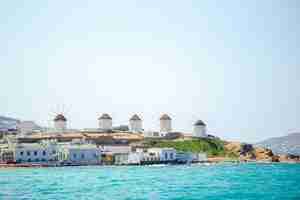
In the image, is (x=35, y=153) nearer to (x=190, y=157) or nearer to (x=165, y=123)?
(x=190, y=157)

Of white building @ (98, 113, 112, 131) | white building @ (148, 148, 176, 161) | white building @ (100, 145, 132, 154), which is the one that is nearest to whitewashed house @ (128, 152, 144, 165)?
white building @ (148, 148, 176, 161)

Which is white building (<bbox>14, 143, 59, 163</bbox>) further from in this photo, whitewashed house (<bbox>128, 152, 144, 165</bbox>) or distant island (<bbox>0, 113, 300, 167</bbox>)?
whitewashed house (<bbox>128, 152, 144, 165</bbox>)

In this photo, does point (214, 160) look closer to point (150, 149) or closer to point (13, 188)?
point (150, 149)

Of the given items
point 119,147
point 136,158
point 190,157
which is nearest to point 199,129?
point 190,157

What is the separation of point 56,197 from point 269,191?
521 inches

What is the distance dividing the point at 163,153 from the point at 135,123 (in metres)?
23.5

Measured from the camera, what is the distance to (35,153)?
8831cm

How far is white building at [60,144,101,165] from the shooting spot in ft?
293

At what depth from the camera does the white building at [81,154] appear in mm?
89375

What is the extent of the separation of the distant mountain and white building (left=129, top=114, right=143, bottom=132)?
2512cm

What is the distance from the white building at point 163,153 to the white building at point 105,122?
20598mm

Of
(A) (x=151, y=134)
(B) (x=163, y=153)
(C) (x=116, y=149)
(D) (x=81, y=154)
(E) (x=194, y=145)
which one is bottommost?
(D) (x=81, y=154)

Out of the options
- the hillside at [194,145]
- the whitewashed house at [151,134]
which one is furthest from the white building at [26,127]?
the hillside at [194,145]

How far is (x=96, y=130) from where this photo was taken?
374 ft
